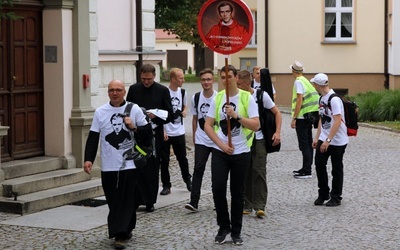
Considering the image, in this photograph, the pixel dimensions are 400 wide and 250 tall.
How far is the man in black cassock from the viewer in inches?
480

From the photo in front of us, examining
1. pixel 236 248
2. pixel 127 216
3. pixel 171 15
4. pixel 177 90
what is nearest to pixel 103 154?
pixel 127 216

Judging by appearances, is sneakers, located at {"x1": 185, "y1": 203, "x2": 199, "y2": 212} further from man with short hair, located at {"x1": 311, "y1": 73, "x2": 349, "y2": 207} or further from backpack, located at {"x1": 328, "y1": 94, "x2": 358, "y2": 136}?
backpack, located at {"x1": 328, "y1": 94, "x2": 358, "y2": 136}

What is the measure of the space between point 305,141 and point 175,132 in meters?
3.25

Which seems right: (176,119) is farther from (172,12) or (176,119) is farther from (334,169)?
(172,12)

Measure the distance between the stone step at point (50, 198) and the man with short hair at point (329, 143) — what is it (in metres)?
3.10

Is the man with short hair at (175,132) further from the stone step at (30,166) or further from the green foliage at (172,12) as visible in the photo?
the green foliage at (172,12)

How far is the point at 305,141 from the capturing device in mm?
16078

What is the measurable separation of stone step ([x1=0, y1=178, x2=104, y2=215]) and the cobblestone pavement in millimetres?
174

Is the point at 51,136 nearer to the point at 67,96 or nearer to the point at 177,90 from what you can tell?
the point at 67,96

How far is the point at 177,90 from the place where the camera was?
13797mm

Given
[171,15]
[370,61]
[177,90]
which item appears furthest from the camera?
[370,61]

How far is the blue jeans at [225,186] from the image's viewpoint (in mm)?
10195

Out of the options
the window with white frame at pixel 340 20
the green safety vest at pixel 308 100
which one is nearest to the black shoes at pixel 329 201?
the green safety vest at pixel 308 100

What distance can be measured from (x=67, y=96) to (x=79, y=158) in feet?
3.03
